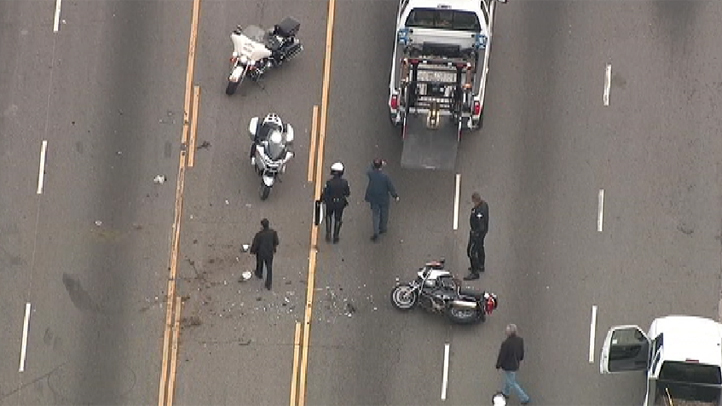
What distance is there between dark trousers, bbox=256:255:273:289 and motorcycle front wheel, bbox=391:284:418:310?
2457 mm

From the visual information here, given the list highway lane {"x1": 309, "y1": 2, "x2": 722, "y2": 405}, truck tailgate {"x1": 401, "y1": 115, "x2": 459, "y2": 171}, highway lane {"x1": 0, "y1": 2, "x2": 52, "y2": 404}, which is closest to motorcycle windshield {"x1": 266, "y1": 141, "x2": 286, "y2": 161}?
highway lane {"x1": 309, "y1": 2, "x2": 722, "y2": 405}

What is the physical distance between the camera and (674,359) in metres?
31.2

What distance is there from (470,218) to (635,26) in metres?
6.18

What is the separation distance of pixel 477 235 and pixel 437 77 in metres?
3.44

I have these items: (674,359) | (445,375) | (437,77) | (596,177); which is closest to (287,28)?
→ (437,77)

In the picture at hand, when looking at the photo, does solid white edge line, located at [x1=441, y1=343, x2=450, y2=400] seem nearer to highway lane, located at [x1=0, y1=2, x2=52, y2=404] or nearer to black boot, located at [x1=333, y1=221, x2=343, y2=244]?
black boot, located at [x1=333, y1=221, x2=343, y2=244]

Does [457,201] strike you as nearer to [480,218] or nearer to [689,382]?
[480,218]

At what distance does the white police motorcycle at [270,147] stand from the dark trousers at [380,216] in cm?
203

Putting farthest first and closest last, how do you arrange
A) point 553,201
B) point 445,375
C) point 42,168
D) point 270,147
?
point 42,168
point 553,201
point 270,147
point 445,375

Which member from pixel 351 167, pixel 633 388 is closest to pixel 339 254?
pixel 351 167

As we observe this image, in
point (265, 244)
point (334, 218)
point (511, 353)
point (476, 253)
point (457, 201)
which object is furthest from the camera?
point (457, 201)

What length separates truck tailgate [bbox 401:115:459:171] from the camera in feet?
112

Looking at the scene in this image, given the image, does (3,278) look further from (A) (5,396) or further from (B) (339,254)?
(B) (339,254)

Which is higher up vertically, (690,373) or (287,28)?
(287,28)
